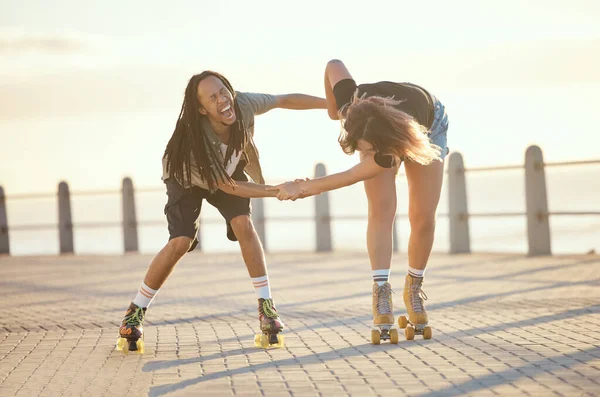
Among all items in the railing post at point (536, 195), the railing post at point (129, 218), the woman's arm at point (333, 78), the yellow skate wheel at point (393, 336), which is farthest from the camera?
the railing post at point (129, 218)

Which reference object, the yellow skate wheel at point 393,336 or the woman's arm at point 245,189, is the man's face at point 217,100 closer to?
the woman's arm at point 245,189

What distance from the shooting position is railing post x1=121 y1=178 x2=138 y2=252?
2058 cm

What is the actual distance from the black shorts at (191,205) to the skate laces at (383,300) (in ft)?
2.98

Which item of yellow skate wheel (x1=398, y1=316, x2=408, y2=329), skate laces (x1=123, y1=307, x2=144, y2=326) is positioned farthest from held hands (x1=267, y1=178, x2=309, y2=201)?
skate laces (x1=123, y1=307, x2=144, y2=326)

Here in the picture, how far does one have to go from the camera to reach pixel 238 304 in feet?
31.1

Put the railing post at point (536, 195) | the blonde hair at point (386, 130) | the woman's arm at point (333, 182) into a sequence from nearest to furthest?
1. the blonde hair at point (386, 130)
2. the woman's arm at point (333, 182)
3. the railing post at point (536, 195)

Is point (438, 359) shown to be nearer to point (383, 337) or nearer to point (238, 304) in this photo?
point (383, 337)

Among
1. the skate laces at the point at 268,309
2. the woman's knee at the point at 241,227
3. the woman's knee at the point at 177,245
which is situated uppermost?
the woman's knee at the point at 241,227

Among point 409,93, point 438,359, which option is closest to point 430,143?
point 409,93

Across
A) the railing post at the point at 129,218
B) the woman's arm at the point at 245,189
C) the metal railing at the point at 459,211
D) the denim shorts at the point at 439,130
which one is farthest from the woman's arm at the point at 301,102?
the railing post at the point at 129,218

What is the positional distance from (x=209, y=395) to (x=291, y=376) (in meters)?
0.56

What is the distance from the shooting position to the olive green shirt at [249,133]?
6139mm

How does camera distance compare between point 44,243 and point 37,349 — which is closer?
point 37,349

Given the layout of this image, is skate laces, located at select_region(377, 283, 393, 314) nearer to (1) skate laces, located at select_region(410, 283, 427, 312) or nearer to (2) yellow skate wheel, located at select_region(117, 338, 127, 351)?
(1) skate laces, located at select_region(410, 283, 427, 312)
